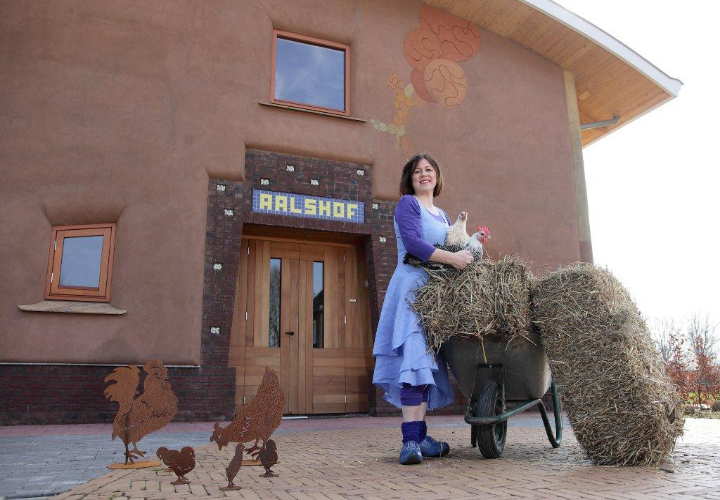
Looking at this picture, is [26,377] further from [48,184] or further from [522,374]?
[522,374]

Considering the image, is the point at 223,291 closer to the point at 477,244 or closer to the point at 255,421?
the point at 477,244

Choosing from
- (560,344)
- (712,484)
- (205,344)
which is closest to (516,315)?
(560,344)

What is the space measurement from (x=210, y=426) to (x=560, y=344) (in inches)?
158

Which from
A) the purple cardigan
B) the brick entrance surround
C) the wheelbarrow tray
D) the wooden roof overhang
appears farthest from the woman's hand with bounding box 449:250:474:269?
the wooden roof overhang

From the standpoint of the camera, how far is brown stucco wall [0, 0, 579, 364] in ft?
21.4

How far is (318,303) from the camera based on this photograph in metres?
7.99

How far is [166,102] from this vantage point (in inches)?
288

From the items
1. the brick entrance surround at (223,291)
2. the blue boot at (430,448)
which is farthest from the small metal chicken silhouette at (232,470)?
the brick entrance surround at (223,291)

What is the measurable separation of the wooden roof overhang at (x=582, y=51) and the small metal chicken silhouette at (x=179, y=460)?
27.2 feet

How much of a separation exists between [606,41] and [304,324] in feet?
22.1

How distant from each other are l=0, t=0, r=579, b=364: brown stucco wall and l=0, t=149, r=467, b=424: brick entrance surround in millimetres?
136

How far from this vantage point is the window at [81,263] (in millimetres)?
6566

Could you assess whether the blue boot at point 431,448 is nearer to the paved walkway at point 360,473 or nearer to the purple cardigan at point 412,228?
the paved walkway at point 360,473

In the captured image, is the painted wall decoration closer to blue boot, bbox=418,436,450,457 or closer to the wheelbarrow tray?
the wheelbarrow tray
